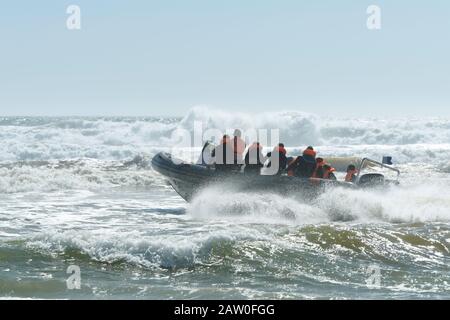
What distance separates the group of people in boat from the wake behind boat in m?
0.15

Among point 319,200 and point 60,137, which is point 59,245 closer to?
point 319,200

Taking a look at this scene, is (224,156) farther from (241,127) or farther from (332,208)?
(241,127)

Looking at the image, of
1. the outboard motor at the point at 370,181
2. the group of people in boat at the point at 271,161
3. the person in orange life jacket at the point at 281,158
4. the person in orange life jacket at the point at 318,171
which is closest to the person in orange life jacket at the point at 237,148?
the group of people in boat at the point at 271,161

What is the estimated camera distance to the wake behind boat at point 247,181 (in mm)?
12953

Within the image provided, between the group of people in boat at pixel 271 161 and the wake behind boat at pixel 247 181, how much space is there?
15 cm

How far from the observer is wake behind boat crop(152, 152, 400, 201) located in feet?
42.5

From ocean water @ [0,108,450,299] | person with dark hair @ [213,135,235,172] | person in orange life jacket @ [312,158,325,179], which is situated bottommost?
ocean water @ [0,108,450,299]

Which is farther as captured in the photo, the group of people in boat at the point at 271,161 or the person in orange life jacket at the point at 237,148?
the person in orange life jacket at the point at 237,148

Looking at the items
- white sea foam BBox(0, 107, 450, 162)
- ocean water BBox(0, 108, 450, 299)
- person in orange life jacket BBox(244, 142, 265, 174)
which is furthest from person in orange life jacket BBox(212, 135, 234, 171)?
white sea foam BBox(0, 107, 450, 162)

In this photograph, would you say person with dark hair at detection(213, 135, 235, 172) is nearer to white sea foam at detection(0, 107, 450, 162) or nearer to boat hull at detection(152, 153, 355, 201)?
boat hull at detection(152, 153, 355, 201)

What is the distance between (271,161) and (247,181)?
2.00 feet

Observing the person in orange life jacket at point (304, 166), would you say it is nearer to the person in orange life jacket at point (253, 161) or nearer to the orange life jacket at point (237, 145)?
the person in orange life jacket at point (253, 161)

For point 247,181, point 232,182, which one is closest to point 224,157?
point 232,182

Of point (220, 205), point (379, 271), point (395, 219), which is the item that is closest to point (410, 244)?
point (379, 271)
